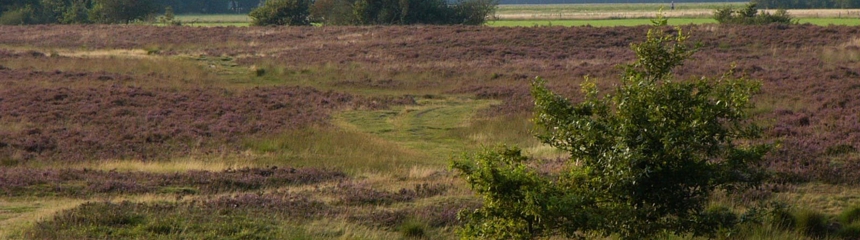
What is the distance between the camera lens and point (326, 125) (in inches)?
1025

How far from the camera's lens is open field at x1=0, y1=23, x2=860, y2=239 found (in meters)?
13.6

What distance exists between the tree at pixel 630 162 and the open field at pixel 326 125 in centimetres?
90

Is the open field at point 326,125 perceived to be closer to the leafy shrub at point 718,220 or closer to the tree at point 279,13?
the leafy shrub at point 718,220

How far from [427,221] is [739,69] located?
2805 centimetres

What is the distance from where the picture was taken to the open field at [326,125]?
13609mm

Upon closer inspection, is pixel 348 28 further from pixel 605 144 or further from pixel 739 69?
pixel 605 144

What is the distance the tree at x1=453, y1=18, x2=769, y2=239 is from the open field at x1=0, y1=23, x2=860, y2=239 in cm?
90

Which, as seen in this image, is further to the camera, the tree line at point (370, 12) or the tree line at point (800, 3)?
the tree line at point (800, 3)

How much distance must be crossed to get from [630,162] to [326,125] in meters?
17.4

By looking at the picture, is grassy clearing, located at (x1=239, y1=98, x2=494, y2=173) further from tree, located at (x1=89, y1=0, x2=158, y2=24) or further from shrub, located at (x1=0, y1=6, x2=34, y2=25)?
shrub, located at (x1=0, y1=6, x2=34, y2=25)

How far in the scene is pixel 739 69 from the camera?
38.3 metres

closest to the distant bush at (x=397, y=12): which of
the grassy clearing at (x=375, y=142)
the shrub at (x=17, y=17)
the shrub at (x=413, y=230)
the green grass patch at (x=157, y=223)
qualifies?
the shrub at (x=17, y=17)

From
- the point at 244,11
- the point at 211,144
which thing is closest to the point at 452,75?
the point at 211,144

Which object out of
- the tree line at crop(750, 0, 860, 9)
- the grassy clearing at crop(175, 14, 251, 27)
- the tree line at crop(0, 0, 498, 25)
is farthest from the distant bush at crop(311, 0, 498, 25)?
the tree line at crop(750, 0, 860, 9)
